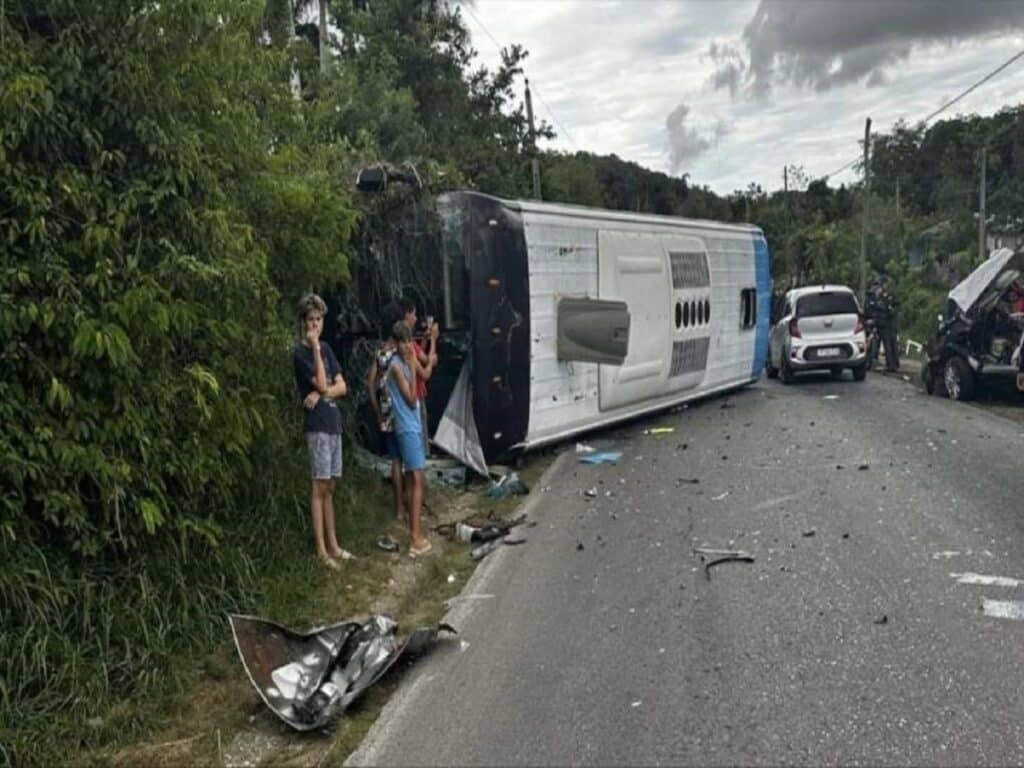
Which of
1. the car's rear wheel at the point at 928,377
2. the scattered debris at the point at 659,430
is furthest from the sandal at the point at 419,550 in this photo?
the car's rear wheel at the point at 928,377

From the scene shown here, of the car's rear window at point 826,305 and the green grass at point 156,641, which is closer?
the green grass at point 156,641

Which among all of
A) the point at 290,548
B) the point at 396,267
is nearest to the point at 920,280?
the point at 396,267

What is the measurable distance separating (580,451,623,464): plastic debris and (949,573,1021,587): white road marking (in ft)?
15.6

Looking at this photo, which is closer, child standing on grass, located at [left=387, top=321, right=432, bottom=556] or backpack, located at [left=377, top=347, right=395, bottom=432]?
child standing on grass, located at [left=387, top=321, right=432, bottom=556]

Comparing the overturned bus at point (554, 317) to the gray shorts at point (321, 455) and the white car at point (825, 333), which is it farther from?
the white car at point (825, 333)

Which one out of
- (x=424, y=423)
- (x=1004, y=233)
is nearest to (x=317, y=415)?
(x=424, y=423)

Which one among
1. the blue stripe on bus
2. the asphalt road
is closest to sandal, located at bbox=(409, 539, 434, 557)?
the asphalt road

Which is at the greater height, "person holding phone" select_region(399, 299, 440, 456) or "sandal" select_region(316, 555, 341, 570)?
"person holding phone" select_region(399, 299, 440, 456)

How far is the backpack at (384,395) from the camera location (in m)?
7.36

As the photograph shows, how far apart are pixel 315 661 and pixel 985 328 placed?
1248 cm

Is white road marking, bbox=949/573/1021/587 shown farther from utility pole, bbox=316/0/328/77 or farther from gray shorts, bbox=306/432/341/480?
utility pole, bbox=316/0/328/77

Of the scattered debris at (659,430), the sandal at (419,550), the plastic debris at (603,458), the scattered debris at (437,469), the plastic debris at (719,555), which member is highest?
the scattered debris at (437,469)

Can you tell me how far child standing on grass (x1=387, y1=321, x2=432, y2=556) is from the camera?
7.24 meters

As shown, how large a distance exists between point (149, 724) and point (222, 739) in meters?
0.36
